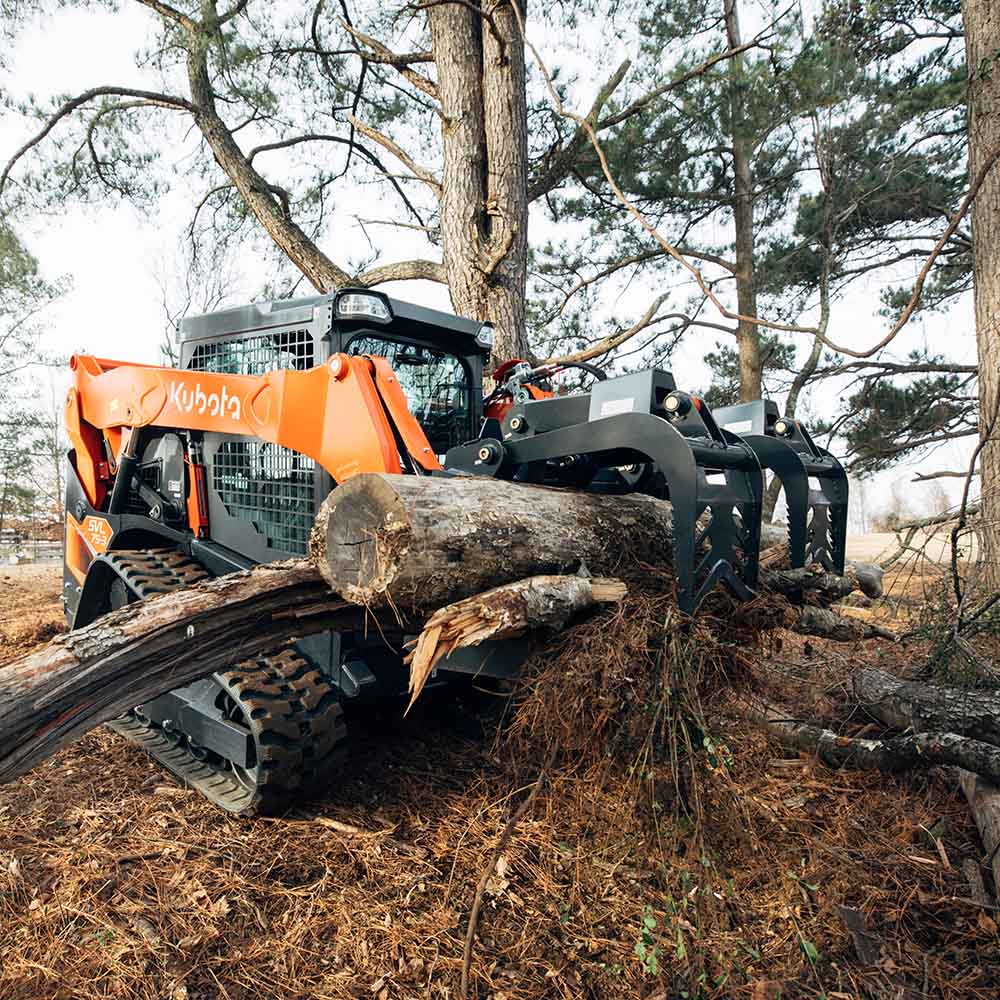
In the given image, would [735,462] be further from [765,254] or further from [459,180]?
[765,254]

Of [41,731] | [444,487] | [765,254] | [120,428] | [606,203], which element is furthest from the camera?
[765,254]

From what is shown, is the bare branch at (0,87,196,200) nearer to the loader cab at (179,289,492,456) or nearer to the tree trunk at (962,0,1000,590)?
the loader cab at (179,289,492,456)

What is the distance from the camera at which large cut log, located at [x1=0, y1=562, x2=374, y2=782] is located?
7.30 ft

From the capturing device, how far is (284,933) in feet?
8.08

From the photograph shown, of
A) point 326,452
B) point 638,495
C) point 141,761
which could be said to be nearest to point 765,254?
point 638,495

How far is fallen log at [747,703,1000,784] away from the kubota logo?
276 cm

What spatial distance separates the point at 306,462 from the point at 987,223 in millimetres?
5407

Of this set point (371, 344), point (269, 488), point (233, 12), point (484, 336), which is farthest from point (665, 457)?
point (233, 12)

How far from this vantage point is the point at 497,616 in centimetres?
236

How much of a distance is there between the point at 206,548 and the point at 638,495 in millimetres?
2248

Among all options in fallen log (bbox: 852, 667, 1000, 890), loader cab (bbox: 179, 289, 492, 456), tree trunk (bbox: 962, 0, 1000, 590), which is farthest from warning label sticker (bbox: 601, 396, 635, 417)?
tree trunk (bbox: 962, 0, 1000, 590)

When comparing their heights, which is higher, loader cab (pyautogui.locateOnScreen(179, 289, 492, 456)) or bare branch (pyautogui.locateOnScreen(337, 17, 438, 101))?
bare branch (pyautogui.locateOnScreen(337, 17, 438, 101))

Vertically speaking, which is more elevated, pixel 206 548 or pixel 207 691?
pixel 206 548

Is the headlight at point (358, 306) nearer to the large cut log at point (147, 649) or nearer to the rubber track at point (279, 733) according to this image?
the large cut log at point (147, 649)
